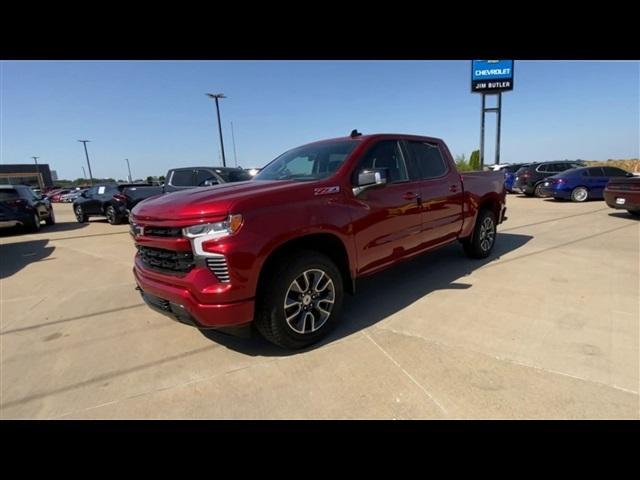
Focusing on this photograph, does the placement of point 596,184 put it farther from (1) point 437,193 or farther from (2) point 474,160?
(2) point 474,160

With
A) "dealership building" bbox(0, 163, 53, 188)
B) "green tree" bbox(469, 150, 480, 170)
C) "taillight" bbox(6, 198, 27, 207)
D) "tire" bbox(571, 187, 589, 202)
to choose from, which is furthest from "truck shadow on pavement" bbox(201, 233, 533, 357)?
"dealership building" bbox(0, 163, 53, 188)

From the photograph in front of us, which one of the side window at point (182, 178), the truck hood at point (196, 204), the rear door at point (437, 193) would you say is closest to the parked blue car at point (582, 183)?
the rear door at point (437, 193)

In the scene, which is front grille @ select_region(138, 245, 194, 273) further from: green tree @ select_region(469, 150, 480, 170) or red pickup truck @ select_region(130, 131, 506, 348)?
green tree @ select_region(469, 150, 480, 170)

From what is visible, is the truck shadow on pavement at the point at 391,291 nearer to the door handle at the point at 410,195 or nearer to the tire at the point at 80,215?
the door handle at the point at 410,195

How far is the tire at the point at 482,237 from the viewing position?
5.57 m

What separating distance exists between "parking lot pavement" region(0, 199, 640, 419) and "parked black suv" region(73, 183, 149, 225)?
7841mm

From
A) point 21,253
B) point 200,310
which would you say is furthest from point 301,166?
point 21,253

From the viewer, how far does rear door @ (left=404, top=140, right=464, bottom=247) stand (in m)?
4.36

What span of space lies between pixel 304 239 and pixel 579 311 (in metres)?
3.03

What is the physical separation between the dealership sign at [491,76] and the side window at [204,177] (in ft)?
80.3

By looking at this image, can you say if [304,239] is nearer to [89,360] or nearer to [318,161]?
[318,161]

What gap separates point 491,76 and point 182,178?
2561 cm
